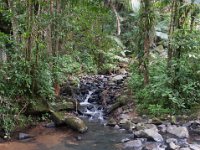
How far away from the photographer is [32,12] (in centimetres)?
814

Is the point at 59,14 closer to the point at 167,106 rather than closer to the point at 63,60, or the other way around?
the point at 63,60

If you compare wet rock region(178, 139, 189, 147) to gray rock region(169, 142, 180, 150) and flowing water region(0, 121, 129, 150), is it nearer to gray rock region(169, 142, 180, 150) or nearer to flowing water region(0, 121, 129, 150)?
gray rock region(169, 142, 180, 150)

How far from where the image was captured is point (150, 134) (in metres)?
7.39

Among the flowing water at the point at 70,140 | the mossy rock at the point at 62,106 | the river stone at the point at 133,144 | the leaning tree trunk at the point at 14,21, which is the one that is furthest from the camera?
the mossy rock at the point at 62,106

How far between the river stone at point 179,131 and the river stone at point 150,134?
41 centimetres

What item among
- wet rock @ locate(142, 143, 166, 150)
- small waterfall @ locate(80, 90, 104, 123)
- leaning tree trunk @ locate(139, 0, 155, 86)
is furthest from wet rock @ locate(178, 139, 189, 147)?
leaning tree trunk @ locate(139, 0, 155, 86)

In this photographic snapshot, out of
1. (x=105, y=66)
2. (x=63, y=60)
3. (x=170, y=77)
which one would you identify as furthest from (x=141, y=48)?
(x=105, y=66)

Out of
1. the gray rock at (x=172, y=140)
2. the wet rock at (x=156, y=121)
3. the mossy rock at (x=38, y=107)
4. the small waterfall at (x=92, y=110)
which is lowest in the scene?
the small waterfall at (x=92, y=110)

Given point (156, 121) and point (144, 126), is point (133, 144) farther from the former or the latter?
point (156, 121)

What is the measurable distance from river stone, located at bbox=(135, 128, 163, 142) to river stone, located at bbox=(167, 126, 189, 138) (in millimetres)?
411

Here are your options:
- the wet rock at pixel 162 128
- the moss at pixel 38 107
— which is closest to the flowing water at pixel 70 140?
the moss at pixel 38 107

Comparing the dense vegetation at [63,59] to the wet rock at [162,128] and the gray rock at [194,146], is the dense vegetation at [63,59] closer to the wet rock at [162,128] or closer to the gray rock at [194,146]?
the wet rock at [162,128]

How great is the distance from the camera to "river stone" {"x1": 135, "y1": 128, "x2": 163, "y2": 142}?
24.0 ft

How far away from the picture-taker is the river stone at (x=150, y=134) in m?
7.31
